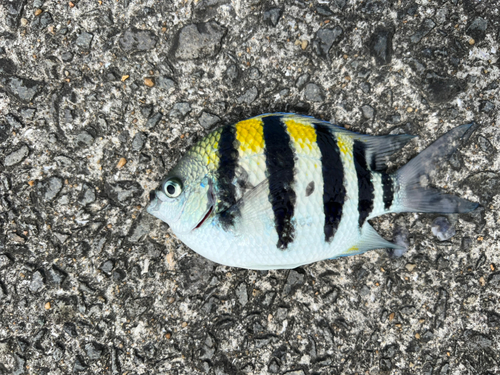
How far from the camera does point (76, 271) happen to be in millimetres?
2111

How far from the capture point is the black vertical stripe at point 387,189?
6.17 ft

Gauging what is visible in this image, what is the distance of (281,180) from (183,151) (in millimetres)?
727

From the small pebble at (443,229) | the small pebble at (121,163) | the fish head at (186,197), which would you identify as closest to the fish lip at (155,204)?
the fish head at (186,197)

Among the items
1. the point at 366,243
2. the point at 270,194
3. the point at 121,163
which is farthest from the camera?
the point at 121,163

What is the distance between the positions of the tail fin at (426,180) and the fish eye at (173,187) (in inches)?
48.4

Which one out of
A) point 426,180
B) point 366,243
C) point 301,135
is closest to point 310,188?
point 301,135

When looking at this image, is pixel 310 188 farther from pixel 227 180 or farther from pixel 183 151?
pixel 183 151

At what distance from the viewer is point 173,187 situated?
175cm

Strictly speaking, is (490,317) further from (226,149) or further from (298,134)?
(226,149)

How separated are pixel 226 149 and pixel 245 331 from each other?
3.87 ft

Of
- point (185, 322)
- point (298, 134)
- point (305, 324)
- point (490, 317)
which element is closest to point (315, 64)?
point (298, 134)

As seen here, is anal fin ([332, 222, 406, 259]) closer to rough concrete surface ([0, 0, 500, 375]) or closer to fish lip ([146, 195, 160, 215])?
rough concrete surface ([0, 0, 500, 375])

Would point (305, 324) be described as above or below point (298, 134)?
below

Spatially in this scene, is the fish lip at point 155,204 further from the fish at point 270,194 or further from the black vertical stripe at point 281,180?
the black vertical stripe at point 281,180
